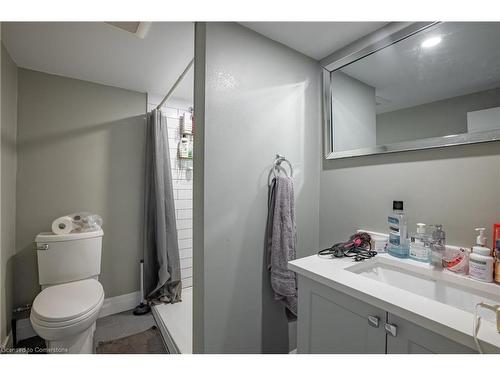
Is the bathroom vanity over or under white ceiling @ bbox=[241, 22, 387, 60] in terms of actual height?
under

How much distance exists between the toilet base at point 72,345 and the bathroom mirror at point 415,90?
195 centimetres

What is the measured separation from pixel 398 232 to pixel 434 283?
241 millimetres

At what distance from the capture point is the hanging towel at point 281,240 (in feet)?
3.68

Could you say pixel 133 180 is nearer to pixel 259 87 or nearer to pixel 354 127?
pixel 259 87

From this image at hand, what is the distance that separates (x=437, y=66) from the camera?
3.16ft

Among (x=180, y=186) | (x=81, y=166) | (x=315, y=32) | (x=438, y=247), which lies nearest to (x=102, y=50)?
(x=81, y=166)

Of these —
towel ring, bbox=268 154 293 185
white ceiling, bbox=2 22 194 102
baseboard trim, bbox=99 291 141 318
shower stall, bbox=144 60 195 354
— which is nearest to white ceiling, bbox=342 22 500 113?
towel ring, bbox=268 154 293 185

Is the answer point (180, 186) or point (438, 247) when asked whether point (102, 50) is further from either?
point (438, 247)

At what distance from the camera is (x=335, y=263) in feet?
3.12

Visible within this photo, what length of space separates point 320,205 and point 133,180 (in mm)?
1767

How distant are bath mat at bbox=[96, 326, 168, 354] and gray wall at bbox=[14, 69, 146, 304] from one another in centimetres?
52

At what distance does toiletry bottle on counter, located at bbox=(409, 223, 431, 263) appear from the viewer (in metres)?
0.93

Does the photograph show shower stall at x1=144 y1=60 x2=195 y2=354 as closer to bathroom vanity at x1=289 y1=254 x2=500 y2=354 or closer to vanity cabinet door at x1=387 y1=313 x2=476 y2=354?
bathroom vanity at x1=289 y1=254 x2=500 y2=354

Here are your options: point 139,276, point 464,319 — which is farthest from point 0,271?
point 464,319
